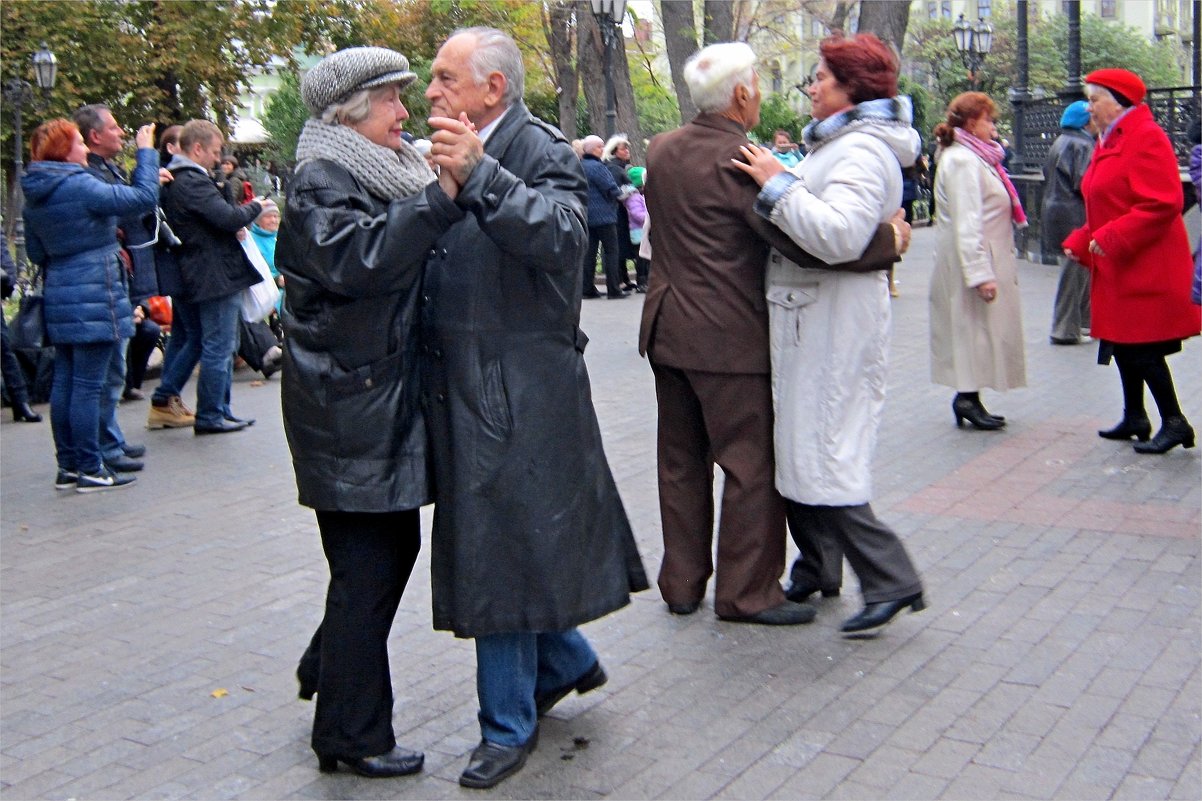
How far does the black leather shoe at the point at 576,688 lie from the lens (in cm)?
413

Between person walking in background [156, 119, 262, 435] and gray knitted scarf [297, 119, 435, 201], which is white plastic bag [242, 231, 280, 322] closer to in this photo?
person walking in background [156, 119, 262, 435]

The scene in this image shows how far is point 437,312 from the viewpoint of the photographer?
3.63 m

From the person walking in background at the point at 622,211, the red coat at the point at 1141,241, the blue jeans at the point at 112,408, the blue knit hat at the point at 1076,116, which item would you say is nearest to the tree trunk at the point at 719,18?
the person walking in background at the point at 622,211

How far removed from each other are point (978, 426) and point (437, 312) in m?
5.36

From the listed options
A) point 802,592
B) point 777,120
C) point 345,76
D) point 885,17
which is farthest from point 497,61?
point 777,120

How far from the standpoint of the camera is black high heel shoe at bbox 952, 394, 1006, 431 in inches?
326

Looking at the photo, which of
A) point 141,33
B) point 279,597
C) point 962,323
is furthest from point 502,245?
point 141,33

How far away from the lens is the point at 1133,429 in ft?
25.5

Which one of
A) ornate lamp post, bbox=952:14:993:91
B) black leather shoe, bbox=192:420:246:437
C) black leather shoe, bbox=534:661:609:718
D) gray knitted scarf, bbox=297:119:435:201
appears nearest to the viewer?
gray knitted scarf, bbox=297:119:435:201

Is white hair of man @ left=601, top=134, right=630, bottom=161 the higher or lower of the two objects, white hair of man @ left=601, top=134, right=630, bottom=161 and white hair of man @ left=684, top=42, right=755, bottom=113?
the higher

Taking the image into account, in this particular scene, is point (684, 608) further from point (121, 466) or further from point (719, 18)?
point (719, 18)

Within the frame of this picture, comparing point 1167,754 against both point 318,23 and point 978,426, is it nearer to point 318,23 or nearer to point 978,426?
point 978,426

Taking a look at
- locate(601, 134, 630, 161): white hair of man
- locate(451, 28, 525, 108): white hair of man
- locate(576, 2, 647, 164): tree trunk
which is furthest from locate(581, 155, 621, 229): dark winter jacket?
locate(451, 28, 525, 108): white hair of man

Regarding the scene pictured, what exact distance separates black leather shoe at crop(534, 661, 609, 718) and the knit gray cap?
1.68 meters
